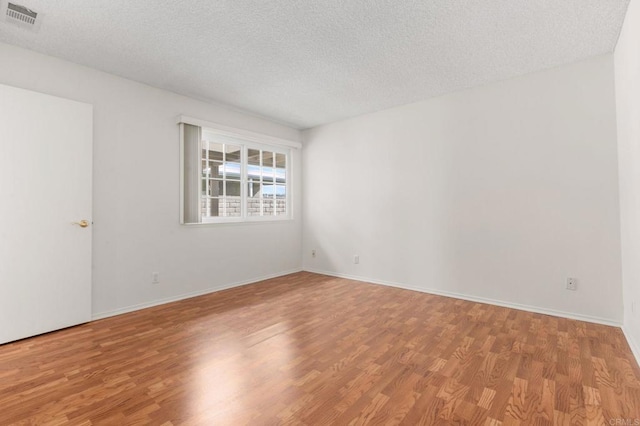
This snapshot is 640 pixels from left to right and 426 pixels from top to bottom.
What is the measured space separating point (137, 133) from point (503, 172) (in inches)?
167

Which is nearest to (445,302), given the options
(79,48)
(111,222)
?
(111,222)

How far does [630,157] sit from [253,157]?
14.0ft

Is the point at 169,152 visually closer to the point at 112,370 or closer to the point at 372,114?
the point at 112,370

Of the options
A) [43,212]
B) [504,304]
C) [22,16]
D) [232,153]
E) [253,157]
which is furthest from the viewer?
[253,157]

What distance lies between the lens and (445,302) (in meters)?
3.52

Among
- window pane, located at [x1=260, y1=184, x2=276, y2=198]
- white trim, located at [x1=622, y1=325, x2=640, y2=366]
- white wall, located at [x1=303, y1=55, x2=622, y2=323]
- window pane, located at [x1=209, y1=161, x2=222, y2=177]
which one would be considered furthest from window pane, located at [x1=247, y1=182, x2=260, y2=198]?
white trim, located at [x1=622, y1=325, x2=640, y2=366]

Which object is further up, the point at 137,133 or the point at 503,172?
the point at 137,133

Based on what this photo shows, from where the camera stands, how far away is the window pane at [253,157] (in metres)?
4.68

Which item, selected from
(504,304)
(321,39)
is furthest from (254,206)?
(504,304)

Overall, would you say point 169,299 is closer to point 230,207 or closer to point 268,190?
point 230,207

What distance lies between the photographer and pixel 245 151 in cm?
459

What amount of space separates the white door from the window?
1079 mm

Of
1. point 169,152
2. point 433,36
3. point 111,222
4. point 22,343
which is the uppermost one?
point 433,36

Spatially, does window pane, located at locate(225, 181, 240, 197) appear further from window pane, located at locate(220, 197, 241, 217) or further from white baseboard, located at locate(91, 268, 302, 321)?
white baseboard, located at locate(91, 268, 302, 321)
